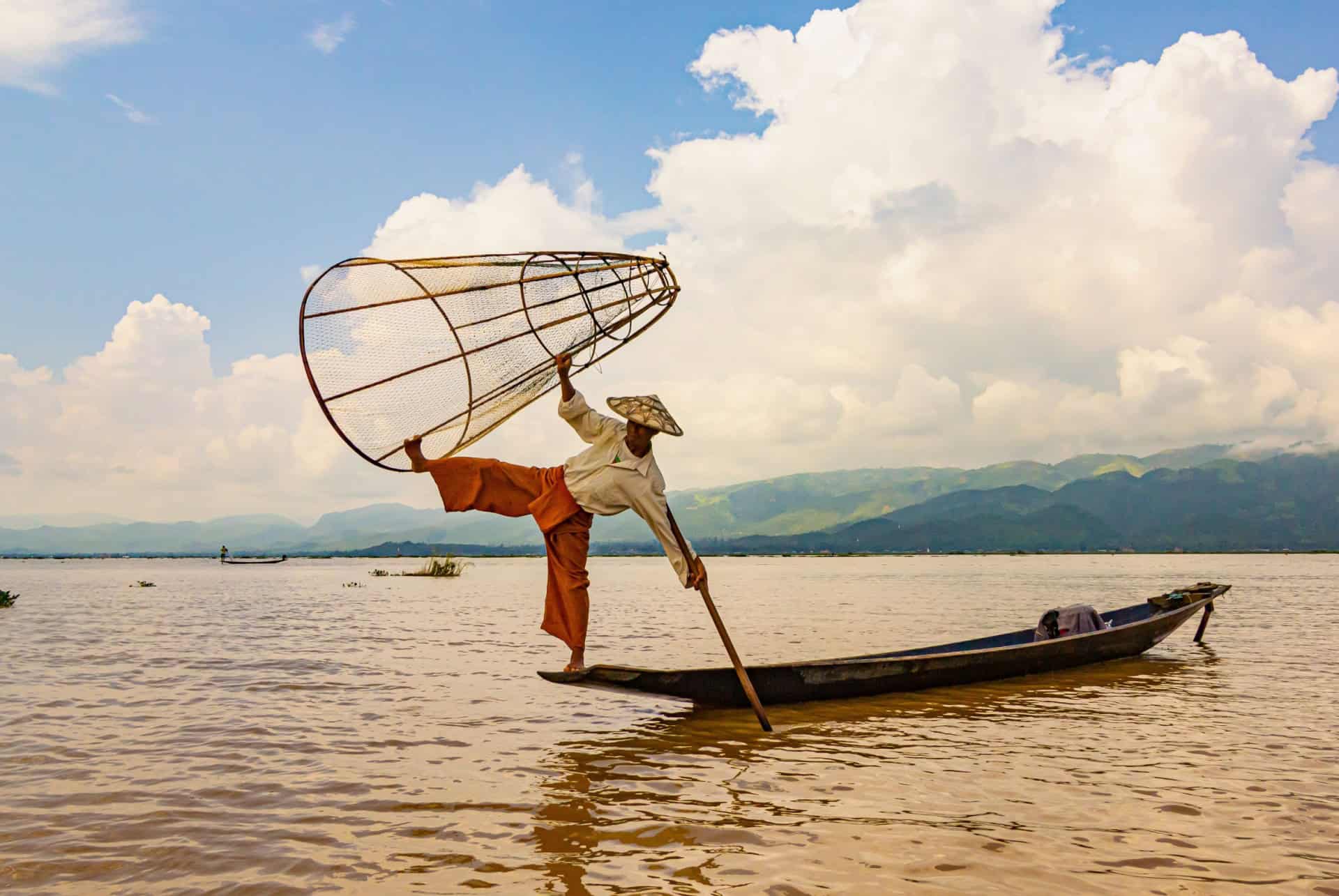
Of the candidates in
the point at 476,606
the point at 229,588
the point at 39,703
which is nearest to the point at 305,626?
the point at 476,606

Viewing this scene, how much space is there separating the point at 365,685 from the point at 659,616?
12.5 metres

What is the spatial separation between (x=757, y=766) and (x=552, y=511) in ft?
8.16

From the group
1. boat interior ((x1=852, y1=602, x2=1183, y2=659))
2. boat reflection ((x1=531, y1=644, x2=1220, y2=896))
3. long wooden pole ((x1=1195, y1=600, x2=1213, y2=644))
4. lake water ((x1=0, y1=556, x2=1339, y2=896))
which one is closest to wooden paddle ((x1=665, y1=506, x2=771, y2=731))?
boat reflection ((x1=531, y1=644, x2=1220, y2=896))

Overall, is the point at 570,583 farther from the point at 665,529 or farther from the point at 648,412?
the point at 648,412

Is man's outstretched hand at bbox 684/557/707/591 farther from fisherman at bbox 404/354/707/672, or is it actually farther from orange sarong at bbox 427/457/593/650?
orange sarong at bbox 427/457/593/650

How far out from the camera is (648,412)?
261 inches

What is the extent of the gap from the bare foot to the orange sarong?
0.21m

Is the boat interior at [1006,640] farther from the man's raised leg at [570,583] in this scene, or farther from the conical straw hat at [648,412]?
the conical straw hat at [648,412]

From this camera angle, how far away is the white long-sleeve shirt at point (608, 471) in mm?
6777

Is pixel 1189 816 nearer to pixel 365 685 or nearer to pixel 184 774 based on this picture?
pixel 184 774

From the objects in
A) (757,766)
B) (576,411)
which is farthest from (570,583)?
(757,766)

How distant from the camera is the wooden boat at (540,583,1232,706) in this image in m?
7.54

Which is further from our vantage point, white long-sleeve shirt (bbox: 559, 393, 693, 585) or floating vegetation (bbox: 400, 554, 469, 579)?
floating vegetation (bbox: 400, 554, 469, 579)

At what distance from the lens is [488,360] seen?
23.0 feet
